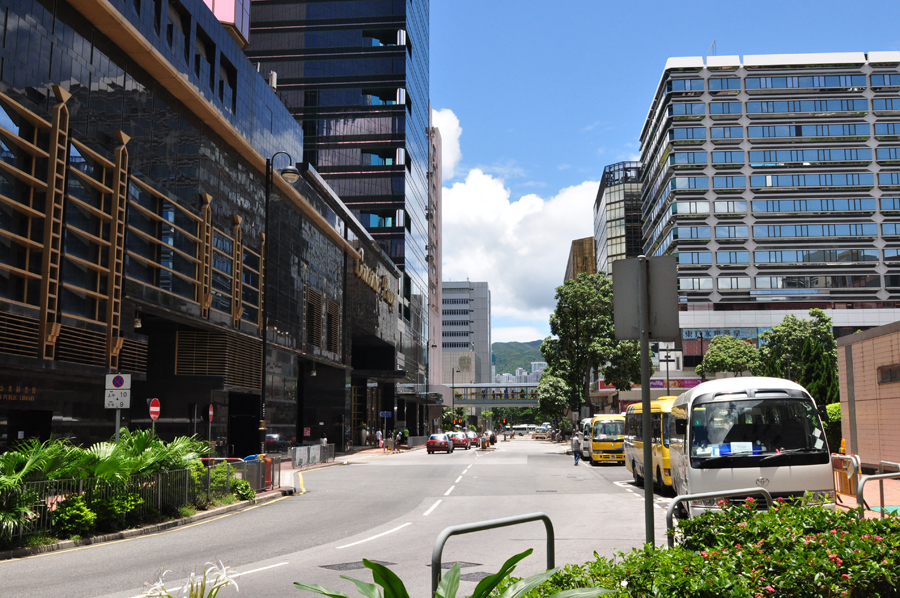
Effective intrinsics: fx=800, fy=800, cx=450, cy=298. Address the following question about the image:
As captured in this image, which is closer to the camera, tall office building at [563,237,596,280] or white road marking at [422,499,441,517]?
white road marking at [422,499,441,517]

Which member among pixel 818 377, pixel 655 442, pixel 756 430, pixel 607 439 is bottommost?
pixel 607 439

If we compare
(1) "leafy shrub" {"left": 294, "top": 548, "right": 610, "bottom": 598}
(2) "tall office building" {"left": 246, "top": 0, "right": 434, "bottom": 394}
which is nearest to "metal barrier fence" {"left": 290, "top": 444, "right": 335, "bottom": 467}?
(1) "leafy shrub" {"left": 294, "top": 548, "right": 610, "bottom": 598}

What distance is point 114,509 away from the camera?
14.7m

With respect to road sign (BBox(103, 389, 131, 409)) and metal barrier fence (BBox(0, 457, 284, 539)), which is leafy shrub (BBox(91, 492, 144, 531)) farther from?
road sign (BBox(103, 389, 131, 409))

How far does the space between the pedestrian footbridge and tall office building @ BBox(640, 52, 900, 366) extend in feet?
182

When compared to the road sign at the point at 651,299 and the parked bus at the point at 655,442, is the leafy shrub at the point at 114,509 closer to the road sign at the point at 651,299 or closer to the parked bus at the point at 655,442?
the parked bus at the point at 655,442

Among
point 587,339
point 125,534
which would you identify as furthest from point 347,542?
point 587,339

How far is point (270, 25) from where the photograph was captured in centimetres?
9019

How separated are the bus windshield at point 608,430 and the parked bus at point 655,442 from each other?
36.6 ft

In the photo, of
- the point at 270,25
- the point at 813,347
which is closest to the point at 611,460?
the point at 813,347

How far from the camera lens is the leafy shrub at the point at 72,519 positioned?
1370 centimetres

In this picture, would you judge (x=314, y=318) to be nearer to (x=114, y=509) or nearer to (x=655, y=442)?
(x=655, y=442)

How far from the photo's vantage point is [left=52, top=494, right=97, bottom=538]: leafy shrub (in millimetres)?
13703

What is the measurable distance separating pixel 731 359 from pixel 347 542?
230 ft
